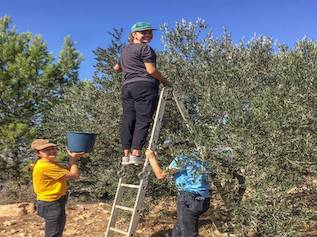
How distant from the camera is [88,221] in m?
12.2

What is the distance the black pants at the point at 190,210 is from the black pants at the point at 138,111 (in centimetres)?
102

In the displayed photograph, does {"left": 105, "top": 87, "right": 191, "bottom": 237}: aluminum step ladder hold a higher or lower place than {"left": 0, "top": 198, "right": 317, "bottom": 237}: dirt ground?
higher

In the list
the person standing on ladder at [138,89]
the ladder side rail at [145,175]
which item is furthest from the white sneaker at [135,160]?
the ladder side rail at [145,175]

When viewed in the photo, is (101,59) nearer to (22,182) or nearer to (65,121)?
(65,121)

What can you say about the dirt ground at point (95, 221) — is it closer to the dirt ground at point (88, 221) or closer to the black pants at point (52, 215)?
the dirt ground at point (88, 221)

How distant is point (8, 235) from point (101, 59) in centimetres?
452

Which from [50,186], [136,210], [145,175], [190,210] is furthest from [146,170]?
[50,186]

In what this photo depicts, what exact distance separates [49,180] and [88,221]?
5.27 metres

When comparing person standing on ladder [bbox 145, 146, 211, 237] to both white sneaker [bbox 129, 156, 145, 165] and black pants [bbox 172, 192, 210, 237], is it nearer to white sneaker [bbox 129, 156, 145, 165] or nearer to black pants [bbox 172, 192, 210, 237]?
black pants [bbox 172, 192, 210, 237]

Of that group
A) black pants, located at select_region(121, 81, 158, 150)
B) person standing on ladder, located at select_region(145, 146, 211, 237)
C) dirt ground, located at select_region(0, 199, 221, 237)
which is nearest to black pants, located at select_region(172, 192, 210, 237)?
person standing on ladder, located at select_region(145, 146, 211, 237)

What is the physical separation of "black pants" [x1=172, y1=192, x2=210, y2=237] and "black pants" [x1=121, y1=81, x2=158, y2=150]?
3.33 ft

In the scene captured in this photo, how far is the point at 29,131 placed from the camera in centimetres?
1659

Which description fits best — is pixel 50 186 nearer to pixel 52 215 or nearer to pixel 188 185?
pixel 52 215

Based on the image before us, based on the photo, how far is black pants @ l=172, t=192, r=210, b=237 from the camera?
7.20 metres
